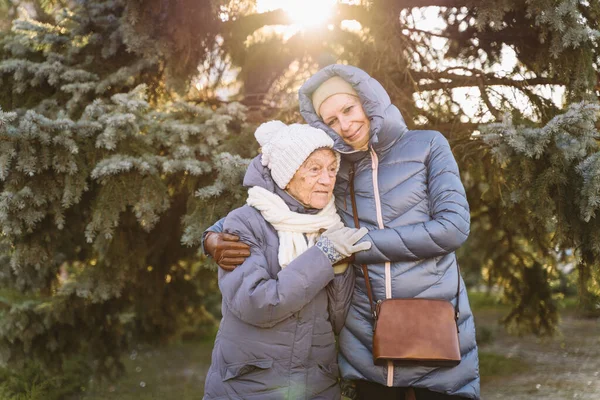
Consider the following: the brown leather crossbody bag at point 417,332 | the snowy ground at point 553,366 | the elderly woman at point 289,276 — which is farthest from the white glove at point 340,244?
the snowy ground at point 553,366

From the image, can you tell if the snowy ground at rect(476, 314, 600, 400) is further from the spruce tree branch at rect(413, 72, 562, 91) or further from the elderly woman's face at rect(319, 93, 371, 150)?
the elderly woman's face at rect(319, 93, 371, 150)

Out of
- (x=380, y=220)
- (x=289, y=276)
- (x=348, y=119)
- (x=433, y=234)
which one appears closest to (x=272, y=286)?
(x=289, y=276)

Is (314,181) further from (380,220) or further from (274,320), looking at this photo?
(274,320)

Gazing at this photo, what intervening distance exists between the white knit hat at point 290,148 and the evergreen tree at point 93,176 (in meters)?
1.04

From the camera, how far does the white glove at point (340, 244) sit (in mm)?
2324

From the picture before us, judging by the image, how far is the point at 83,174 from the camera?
3.72m

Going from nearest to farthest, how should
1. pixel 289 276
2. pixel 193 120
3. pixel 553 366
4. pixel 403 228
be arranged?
pixel 289 276 → pixel 403 228 → pixel 193 120 → pixel 553 366

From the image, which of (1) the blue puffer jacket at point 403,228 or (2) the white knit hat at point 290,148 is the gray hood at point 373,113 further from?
(2) the white knit hat at point 290,148

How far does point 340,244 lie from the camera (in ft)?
7.63

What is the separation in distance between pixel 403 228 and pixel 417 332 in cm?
44

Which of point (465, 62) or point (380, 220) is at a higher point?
point (465, 62)

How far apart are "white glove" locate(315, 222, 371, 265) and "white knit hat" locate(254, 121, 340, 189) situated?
329 mm

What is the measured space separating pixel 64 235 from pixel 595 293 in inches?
159

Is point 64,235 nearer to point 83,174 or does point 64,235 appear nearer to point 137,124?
point 83,174
